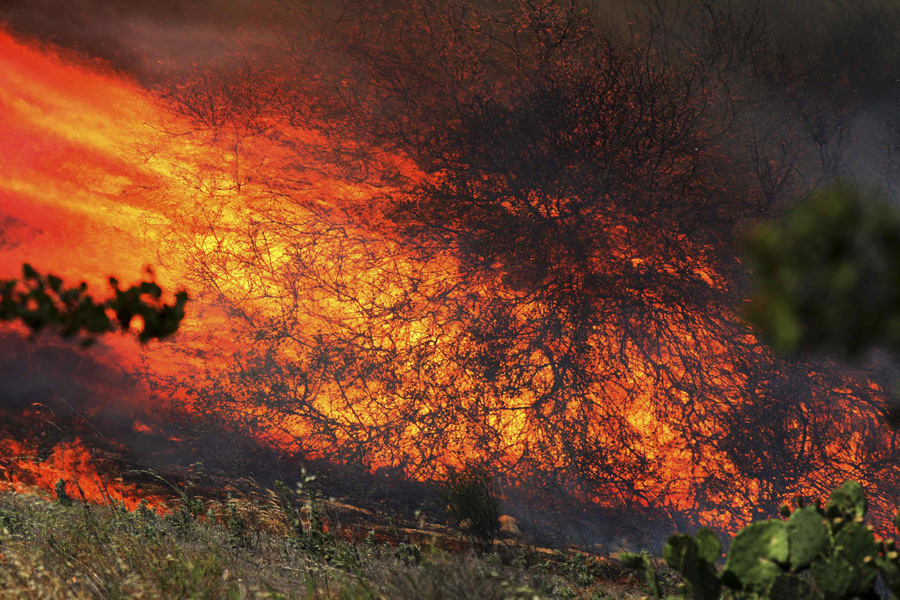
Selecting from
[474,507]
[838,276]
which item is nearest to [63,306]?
[838,276]

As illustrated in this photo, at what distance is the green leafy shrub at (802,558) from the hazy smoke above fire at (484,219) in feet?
7.96

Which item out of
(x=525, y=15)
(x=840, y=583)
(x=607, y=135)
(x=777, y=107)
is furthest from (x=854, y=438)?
Result: (x=525, y=15)

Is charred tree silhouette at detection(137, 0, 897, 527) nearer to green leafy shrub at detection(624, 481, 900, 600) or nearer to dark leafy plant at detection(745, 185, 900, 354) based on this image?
green leafy shrub at detection(624, 481, 900, 600)

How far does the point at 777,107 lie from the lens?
159 inches

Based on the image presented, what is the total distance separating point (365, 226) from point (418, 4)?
1.44m

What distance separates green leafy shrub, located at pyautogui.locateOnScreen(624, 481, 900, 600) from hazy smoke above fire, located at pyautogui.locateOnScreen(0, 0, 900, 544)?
95.5 inches

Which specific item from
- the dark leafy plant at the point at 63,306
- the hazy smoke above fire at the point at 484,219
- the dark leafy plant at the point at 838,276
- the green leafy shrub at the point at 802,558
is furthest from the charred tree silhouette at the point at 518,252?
the dark leafy plant at the point at 838,276

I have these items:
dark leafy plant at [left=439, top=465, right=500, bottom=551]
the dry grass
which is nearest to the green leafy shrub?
the dry grass

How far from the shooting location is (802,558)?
4.99ft

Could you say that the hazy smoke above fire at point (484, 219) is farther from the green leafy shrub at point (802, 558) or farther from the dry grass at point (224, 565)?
the green leafy shrub at point (802, 558)

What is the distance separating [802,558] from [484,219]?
9.68ft

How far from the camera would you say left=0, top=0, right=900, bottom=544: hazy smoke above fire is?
3.98 m

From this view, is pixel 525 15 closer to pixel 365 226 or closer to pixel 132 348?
pixel 365 226

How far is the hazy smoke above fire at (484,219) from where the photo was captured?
13.1 feet
